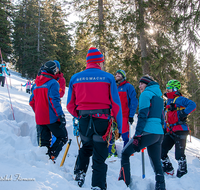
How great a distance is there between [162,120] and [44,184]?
251cm

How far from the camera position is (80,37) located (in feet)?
44.0

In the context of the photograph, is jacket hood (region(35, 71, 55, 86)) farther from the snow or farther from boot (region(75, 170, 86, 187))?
boot (region(75, 170, 86, 187))

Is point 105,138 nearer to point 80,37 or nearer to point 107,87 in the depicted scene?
point 107,87

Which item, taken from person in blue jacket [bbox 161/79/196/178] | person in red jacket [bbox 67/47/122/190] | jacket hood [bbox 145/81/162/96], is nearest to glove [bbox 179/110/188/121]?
person in blue jacket [bbox 161/79/196/178]

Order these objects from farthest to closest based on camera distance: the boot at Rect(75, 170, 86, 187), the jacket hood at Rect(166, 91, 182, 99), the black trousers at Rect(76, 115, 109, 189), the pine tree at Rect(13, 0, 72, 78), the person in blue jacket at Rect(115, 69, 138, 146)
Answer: the pine tree at Rect(13, 0, 72, 78)
the person in blue jacket at Rect(115, 69, 138, 146)
the jacket hood at Rect(166, 91, 182, 99)
the boot at Rect(75, 170, 86, 187)
the black trousers at Rect(76, 115, 109, 189)

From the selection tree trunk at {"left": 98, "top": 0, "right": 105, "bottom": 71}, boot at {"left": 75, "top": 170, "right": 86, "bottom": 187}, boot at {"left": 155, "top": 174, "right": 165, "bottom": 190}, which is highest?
tree trunk at {"left": 98, "top": 0, "right": 105, "bottom": 71}

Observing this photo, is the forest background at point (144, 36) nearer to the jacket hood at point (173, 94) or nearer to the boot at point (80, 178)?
the jacket hood at point (173, 94)

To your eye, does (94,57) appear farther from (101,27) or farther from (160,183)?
(101,27)

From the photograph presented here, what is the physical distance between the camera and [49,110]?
3824 millimetres

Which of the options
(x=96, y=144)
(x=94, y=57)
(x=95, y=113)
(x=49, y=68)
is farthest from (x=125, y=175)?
(x=49, y=68)

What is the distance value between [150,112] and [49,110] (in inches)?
83.8

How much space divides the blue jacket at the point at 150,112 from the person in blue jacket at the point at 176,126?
49.0 inches

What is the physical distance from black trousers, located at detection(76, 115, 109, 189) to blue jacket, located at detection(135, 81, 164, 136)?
2.63ft

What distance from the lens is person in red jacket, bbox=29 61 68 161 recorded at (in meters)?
3.74
